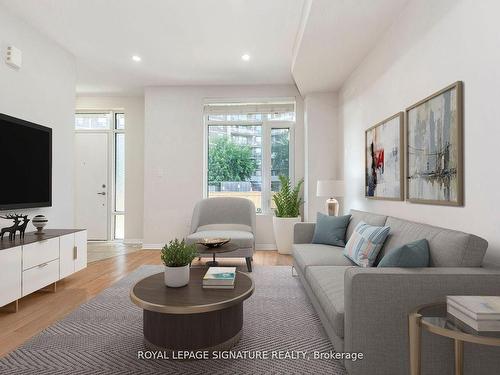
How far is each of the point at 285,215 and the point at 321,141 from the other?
4.14ft

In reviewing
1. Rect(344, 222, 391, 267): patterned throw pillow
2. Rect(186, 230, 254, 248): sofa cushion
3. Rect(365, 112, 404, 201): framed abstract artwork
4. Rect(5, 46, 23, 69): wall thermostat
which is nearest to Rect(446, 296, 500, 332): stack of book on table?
Rect(344, 222, 391, 267): patterned throw pillow

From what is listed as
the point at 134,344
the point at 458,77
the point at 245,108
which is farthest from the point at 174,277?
the point at 245,108

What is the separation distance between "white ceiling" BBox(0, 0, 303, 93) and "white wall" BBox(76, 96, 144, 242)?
81 centimetres

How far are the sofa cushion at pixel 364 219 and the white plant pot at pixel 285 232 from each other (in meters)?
1.49

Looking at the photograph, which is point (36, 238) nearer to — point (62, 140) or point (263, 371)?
point (62, 140)

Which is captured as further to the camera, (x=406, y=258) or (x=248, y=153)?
(x=248, y=153)

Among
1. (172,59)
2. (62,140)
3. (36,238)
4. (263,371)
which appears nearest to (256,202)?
(172,59)

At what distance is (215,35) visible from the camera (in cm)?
374

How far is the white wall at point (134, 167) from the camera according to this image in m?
5.98

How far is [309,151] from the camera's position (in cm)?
509

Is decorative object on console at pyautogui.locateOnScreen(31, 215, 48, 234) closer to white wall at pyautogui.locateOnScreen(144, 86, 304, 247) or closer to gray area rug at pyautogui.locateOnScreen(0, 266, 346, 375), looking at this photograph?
gray area rug at pyautogui.locateOnScreen(0, 266, 346, 375)

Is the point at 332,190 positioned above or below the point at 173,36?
below

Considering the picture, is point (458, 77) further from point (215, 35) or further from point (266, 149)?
point (266, 149)

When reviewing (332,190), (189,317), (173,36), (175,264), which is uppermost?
(173,36)
